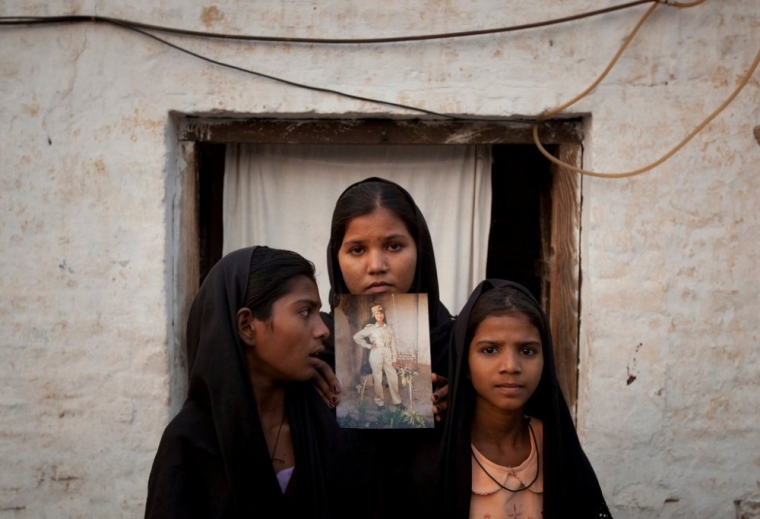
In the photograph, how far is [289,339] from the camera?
246cm

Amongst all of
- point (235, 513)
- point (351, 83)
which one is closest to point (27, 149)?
point (351, 83)

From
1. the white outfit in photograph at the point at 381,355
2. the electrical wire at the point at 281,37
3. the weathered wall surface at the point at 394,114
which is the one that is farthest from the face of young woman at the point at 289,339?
the electrical wire at the point at 281,37

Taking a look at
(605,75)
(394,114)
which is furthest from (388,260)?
(605,75)

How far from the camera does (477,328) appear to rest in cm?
262

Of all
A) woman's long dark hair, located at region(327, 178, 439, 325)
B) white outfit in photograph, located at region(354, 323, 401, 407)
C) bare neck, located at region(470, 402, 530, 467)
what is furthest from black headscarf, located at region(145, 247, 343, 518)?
woman's long dark hair, located at region(327, 178, 439, 325)

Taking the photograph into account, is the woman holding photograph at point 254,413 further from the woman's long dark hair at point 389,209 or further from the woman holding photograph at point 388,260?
the woman's long dark hair at point 389,209

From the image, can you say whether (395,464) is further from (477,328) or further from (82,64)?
(82,64)

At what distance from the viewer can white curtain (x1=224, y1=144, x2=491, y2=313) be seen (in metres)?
4.37

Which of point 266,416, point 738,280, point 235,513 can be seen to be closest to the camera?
point 235,513

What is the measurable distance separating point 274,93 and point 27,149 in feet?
3.93

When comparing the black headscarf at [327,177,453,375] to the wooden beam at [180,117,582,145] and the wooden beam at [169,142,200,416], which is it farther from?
the wooden beam at [169,142,200,416]

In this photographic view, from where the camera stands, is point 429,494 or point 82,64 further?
point 82,64

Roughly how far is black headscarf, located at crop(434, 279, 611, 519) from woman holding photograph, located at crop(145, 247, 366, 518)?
28cm

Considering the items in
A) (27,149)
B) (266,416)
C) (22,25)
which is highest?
(22,25)
